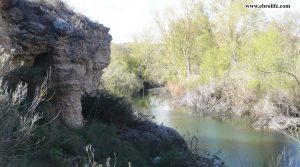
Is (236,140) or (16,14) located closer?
(16,14)

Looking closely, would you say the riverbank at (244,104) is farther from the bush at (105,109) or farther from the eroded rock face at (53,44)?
the eroded rock face at (53,44)

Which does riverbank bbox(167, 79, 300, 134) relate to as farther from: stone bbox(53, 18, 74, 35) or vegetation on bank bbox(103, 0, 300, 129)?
stone bbox(53, 18, 74, 35)

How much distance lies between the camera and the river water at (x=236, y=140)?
1390cm

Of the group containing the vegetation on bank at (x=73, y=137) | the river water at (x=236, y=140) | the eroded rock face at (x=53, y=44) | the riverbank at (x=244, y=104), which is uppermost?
the eroded rock face at (x=53, y=44)

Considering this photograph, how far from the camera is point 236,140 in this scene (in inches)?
679

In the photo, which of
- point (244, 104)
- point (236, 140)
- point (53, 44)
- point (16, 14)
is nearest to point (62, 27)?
point (53, 44)

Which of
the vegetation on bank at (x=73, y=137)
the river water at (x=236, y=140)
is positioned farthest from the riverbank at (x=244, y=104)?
the vegetation on bank at (x=73, y=137)

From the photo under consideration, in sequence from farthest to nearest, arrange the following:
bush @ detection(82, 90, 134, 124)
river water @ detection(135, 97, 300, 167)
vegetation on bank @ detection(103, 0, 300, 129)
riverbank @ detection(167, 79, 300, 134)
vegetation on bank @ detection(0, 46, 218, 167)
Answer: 1. vegetation on bank @ detection(103, 0, 300, 129)
2. riverbank @ detection(167, 79, 300, 134)
3. river water @ detection(135, 97, 300, 167)
4. bush @ detection(82, 90, 134, 124)
5. vegetation on bank @ detection(0, 46, 218, 167)

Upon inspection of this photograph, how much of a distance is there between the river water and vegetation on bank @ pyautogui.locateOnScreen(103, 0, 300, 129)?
1.53m

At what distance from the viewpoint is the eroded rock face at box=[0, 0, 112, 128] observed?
Result: 296 inches

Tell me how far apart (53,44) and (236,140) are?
11.1m

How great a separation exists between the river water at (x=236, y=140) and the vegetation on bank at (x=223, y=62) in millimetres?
1529

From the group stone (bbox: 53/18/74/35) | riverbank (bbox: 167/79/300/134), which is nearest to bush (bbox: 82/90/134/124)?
stone (bbox: 53/18/74/35)

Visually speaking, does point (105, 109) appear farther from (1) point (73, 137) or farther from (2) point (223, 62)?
(2) point (223, 62)
